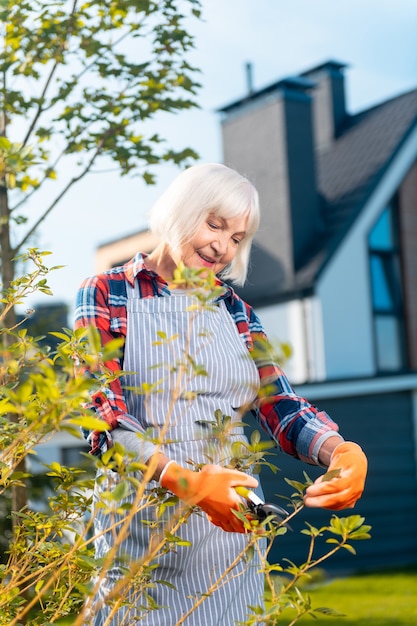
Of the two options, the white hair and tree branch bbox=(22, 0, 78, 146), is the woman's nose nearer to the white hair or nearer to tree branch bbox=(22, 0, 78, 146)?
the white hair

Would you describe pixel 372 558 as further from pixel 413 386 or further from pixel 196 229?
pixel 196 229

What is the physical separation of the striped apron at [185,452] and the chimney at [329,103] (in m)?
16.1

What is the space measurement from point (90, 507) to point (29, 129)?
2.72m

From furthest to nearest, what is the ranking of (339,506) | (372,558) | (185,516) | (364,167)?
(364,167)
(372,558)
(339,506)
(185,516)

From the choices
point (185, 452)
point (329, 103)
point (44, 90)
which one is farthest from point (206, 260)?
point (329, 103)

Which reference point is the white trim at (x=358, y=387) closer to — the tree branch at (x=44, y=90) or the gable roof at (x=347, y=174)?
the gable roof at (x=347, y=174)

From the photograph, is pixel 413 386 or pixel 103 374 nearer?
pixel 103 374

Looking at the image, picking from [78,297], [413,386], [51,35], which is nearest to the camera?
[78,297]

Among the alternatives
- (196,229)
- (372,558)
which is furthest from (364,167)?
(196,229)

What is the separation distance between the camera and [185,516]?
196 centimetres

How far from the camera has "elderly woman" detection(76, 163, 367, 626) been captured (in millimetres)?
2344

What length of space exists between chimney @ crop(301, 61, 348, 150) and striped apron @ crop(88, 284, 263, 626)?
16111 millimetres

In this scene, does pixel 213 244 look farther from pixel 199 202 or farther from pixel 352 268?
pixel 352 268

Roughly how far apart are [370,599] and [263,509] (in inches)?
315
